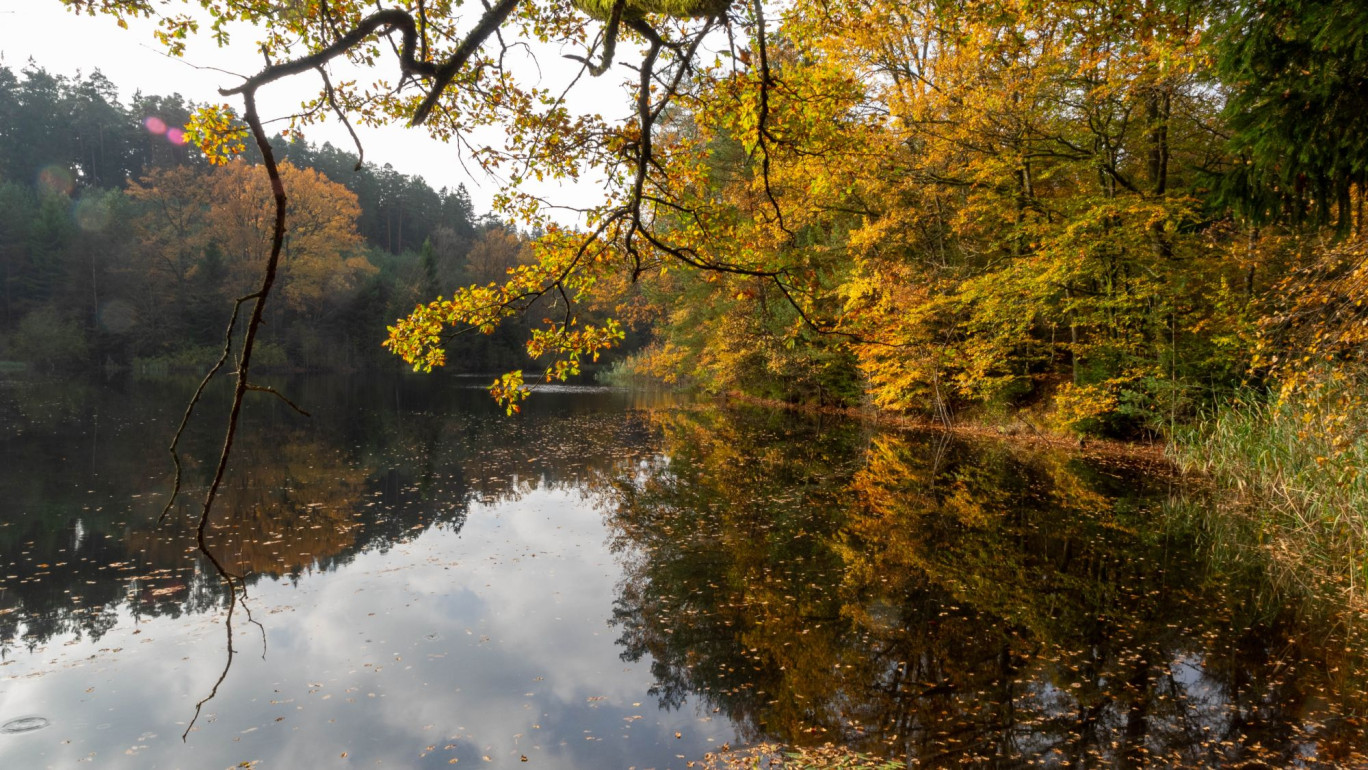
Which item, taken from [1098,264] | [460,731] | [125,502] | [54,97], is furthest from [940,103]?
[54,97]

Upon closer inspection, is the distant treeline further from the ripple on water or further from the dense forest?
the ripple on water

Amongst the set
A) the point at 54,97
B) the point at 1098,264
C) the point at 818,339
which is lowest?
the point at 818,339

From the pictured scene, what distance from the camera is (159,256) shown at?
4100cm

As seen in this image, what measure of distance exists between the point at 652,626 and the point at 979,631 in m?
2.85

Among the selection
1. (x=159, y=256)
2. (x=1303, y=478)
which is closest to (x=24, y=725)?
(x=1303, y=478)

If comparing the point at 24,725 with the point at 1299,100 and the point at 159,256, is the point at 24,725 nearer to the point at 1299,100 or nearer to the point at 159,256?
the point at 1299,100

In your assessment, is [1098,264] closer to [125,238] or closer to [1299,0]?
[1299,0]

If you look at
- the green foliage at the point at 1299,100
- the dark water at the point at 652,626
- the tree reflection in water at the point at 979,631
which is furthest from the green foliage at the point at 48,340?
the green foliage at the point at 1299,100

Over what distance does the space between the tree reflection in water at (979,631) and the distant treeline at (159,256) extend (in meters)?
31.8

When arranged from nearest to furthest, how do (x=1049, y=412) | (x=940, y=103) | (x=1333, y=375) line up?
(x=1333, y=375)
(x=940, y=103)
(x=1049, y=412)

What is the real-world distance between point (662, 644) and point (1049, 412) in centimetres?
1405

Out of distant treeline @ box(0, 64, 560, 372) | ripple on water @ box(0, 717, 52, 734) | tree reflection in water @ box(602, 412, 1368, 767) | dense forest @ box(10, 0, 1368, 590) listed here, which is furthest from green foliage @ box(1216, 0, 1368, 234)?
distant treeline @ box(0, 64, 560, 372)

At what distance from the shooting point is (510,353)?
56.3m

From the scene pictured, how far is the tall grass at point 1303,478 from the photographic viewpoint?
686cm
